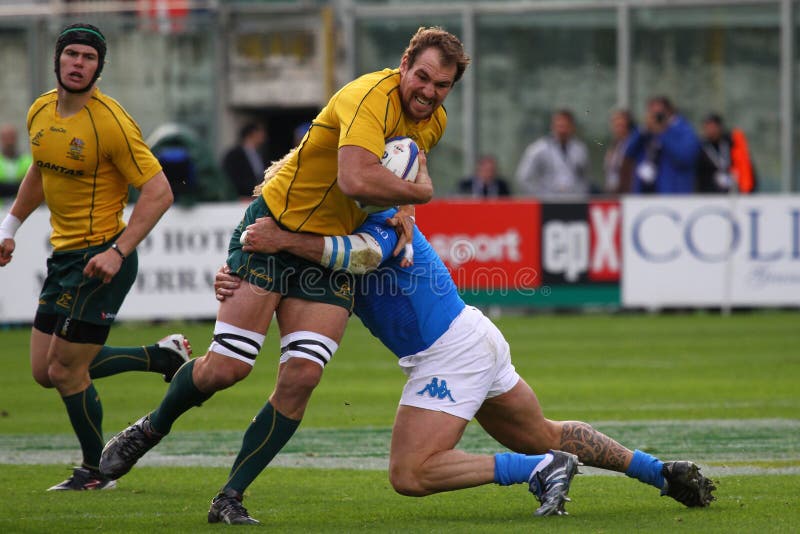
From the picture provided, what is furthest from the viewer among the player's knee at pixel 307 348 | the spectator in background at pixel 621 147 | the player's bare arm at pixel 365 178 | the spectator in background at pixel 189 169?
the spectator in background at pixel 621 147

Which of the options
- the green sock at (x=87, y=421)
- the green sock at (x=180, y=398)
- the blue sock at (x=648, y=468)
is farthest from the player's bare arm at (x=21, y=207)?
the blue sock at (x=648, y=468)

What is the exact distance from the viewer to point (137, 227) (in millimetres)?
7629

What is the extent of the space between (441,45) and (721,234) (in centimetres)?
1258

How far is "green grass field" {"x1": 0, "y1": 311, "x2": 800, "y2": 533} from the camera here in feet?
22.2

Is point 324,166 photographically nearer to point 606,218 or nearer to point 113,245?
Result: point 113,245

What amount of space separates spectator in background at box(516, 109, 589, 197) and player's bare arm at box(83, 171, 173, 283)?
43.5 feet

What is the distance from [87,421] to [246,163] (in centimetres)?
1285

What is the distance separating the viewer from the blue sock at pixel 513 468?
6445 mm

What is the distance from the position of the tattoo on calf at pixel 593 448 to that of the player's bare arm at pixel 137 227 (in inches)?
92.1

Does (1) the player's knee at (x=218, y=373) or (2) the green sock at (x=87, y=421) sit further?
(2) the green sock at (x=87, y=421)

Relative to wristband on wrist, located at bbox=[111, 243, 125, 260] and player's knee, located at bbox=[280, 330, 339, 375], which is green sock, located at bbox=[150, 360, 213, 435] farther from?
wristband on wrist, located at bbox=[111, 243, 125, 260]

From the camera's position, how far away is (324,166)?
22.0ft

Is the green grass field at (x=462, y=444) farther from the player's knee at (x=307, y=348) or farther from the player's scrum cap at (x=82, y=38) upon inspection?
the player's scrum cap at (x=82, y=38)

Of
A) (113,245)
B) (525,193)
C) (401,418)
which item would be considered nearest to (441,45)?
(401,418)
